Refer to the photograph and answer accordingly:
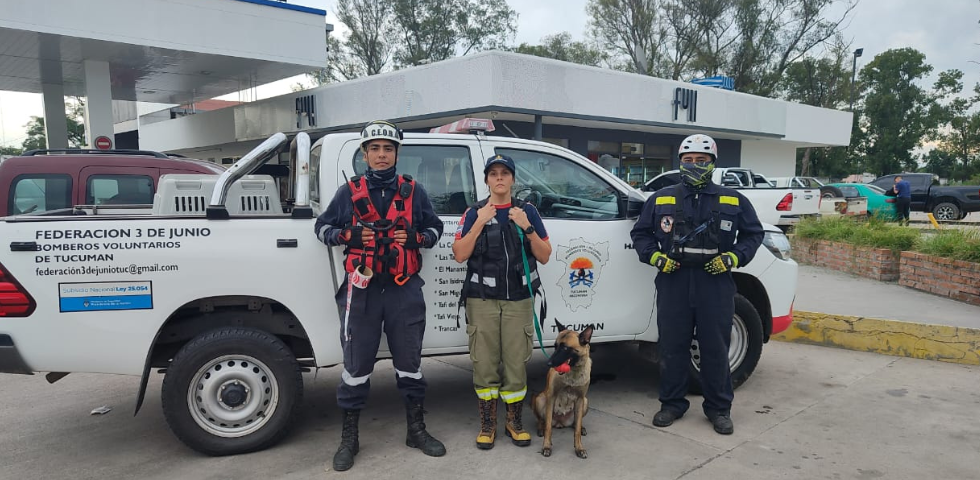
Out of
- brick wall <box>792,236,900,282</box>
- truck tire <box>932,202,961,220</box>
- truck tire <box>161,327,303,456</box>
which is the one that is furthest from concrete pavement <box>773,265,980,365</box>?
truck tire <box>932,202,961,220</box>

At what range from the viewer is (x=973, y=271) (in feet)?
23.7

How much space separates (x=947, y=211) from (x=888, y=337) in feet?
62.2

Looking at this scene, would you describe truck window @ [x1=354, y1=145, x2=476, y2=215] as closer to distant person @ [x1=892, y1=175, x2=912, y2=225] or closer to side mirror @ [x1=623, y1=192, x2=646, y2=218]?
side mirror @ [x1=623, y1=192, x2=646, y2=218]

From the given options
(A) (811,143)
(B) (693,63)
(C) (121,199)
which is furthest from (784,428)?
(B) (693,63)

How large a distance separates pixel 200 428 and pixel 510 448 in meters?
1.80

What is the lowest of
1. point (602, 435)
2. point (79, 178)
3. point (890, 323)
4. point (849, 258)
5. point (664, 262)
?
point (602, 435)

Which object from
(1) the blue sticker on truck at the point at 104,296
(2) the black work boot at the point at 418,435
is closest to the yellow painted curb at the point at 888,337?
(2) the black work boot at the point at 418,435

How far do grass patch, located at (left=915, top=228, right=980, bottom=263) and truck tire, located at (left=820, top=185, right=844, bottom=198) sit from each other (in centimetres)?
1073

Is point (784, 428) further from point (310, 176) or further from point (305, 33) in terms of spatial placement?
point (305, 33)

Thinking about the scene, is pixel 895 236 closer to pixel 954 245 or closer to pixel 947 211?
pixel 954 245

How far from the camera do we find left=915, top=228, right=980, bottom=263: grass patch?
7328 millimetres

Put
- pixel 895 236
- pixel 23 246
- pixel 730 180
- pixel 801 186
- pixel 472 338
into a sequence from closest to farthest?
pixel 23 246, pixel 472 338, pixel 895 236, pixel 730 180, pixel 801 186

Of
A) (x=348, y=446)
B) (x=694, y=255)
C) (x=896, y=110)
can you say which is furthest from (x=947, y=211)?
(x=896, y=110)

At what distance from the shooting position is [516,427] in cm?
387
